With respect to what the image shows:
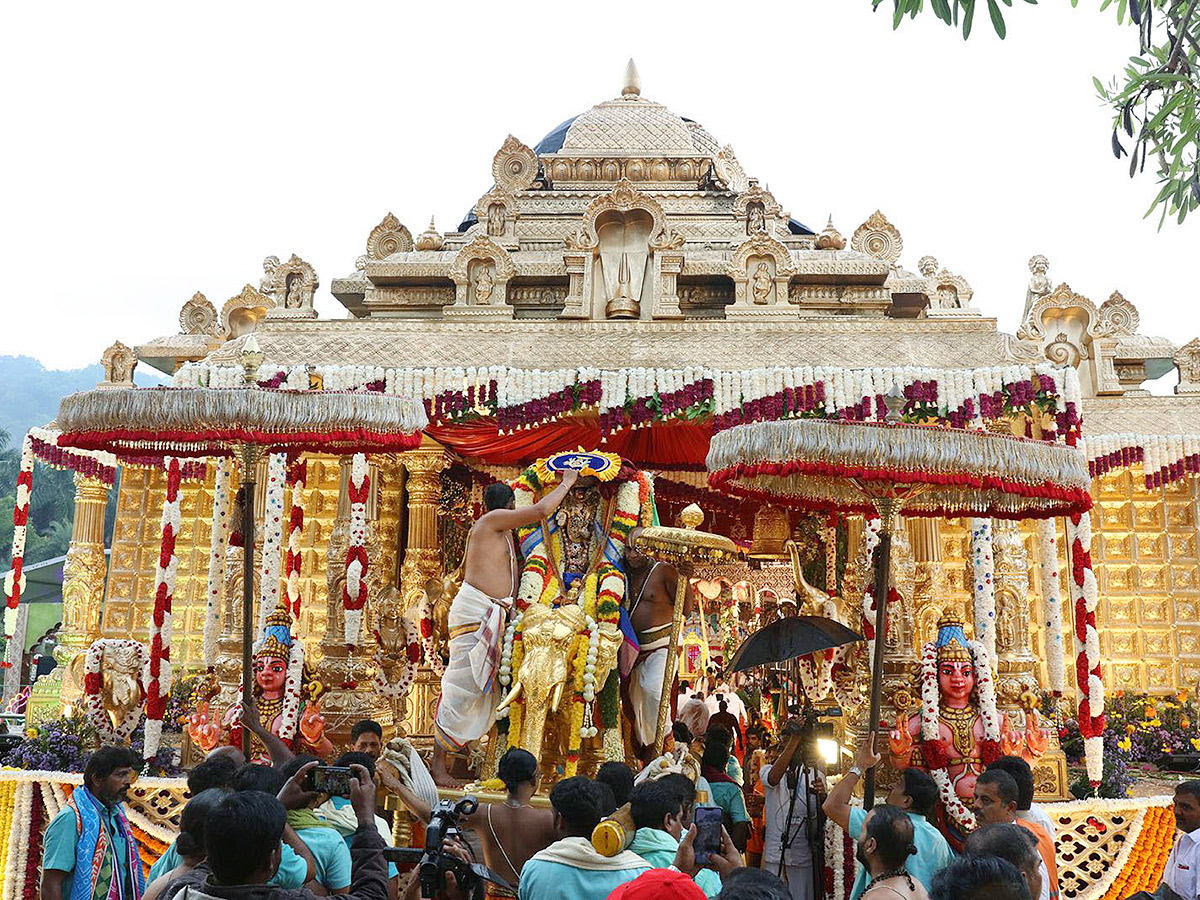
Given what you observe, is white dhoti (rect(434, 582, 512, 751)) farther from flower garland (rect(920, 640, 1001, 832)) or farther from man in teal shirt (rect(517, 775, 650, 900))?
man in teal shirt (rect(517, 775, 650, 900))

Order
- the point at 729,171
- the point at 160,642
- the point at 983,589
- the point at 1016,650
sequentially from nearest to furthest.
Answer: the point at 160,642 < the point at 983,589 < the point at 1016,650 < the point at 729,171

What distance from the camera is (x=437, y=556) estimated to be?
1247 centimetres

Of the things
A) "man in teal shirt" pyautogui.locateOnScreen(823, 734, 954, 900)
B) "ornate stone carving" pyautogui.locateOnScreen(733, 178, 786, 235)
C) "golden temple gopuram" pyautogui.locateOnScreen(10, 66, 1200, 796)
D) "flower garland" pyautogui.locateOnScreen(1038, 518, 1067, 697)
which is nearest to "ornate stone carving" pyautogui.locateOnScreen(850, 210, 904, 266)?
"golden temple gopuram" pyautogui.locateOnScreen(10, 66, 1200, 796)

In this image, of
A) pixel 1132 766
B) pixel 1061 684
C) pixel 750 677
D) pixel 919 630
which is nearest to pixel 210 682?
pixel 750 677

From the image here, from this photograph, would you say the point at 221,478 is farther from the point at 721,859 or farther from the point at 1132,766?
the point at 1132,766

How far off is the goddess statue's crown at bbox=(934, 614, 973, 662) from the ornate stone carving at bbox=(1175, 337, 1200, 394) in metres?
8.85

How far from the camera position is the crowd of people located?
274cm

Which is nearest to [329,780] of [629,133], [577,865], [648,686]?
[577,865]

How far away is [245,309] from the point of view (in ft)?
48.9

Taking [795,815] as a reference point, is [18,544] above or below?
above

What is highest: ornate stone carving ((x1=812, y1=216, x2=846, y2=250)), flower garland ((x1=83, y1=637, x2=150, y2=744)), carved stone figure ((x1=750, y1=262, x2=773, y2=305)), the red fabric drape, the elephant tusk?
ornate stone carving ((x1=812, y1=216, x2=846, y2=250))

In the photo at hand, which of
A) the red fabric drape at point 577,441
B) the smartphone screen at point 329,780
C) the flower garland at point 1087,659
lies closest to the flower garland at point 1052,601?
the flower garland at point 1087,659

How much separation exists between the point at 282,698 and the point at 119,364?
820 centimetres

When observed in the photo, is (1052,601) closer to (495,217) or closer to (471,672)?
(471,672)
